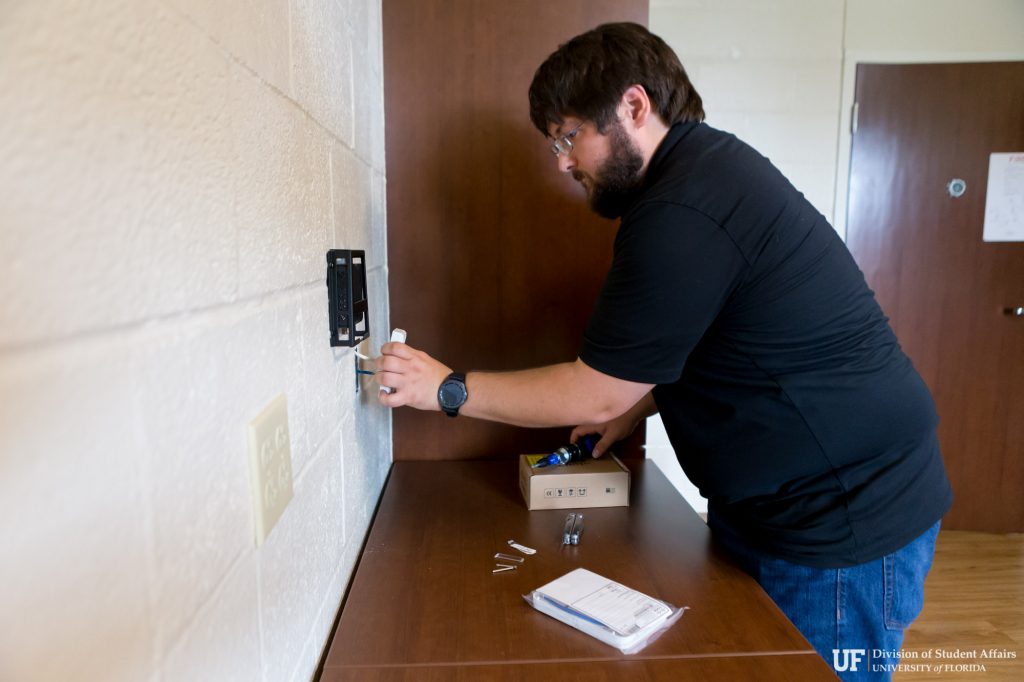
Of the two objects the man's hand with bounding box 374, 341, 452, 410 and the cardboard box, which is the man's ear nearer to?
the man's hand with bounding box 374, 341, 452, 410

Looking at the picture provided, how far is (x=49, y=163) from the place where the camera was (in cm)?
28

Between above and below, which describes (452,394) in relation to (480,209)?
below

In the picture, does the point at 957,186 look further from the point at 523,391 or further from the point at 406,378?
the point at 406,378

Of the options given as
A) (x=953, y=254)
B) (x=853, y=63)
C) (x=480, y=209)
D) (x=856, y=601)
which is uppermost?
(x=853, y=63)

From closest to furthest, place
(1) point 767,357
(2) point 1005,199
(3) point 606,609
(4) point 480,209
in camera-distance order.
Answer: (3) point 606,609 < (1) point 767,357 < (4) point 480,209 < (2) point 1005,199

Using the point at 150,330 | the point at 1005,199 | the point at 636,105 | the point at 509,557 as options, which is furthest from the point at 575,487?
the point at 1005,199

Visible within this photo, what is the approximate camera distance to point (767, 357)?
1.05 m

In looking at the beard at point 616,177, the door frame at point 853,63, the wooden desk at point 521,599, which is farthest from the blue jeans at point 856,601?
the door frame at point 853,63

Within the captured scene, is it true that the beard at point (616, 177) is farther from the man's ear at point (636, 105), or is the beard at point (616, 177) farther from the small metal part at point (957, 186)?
the small metal part at point (957, 186)

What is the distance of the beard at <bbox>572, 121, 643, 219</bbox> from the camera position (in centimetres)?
118

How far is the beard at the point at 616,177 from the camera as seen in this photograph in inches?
46.5

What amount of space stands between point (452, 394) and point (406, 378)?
0.08 m

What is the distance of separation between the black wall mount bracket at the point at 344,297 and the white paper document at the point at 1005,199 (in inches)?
118

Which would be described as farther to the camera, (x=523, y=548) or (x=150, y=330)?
(x=523, y=548)
